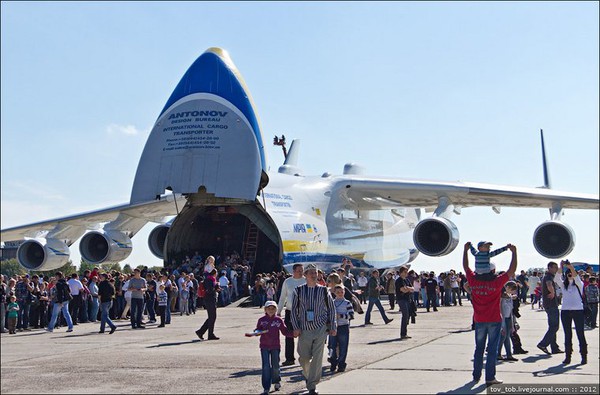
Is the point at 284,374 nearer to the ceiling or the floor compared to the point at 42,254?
nearer to the floor

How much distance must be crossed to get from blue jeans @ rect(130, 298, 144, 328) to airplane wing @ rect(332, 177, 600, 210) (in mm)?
9882

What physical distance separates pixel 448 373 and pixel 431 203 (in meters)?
16.4

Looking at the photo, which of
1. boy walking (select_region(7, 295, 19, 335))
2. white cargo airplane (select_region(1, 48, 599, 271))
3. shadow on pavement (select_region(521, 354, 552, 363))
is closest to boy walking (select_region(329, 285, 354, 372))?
shadow on pavement (select_region(521, 354, 552, 363))

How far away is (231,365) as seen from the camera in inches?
350

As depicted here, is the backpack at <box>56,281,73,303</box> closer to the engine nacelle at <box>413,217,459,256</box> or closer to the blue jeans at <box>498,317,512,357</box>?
the blue jeans at <box>498,317,512,357</box>

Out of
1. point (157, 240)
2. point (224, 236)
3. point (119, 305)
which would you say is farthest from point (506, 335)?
point (157, 240)

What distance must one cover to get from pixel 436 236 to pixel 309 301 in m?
12.7

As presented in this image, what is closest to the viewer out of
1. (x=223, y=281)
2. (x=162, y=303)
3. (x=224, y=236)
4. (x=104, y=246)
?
(x=162, y=303)

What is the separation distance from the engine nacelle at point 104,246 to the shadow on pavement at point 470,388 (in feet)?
49.5

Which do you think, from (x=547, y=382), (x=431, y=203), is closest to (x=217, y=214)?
(x=431, y=203)

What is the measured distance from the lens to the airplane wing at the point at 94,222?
21547 millimetres

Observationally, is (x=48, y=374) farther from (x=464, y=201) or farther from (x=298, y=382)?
(x=464, y=201)

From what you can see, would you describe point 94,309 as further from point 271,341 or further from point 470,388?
point 470,388

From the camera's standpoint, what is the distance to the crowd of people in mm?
7379
